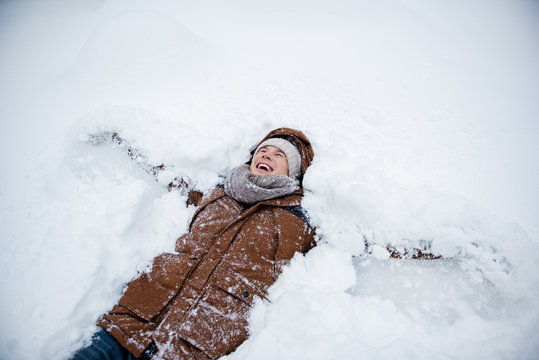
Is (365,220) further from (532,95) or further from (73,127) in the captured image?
(73,127)

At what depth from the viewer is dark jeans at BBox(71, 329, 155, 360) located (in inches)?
48.2

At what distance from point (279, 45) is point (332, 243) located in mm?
2947

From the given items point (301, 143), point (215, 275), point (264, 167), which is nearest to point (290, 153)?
point (301, 143)

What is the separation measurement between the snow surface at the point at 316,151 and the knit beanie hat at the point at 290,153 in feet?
0.68

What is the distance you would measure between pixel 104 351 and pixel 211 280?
27.0 inches

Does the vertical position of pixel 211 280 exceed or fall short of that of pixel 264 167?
it falls short

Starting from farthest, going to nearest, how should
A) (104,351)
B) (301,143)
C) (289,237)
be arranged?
1. (301,143)
2. (289,237)
3. (104,351)

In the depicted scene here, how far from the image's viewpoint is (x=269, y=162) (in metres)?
1.93

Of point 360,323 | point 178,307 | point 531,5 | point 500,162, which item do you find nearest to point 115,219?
point 178,307

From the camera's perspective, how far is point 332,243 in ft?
5.52

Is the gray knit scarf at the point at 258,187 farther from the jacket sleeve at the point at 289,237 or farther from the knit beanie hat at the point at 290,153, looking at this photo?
the knit beanie hat at the point at 290,153

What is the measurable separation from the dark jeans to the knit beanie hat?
1.65 m

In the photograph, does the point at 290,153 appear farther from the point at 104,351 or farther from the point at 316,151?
the point at 104,351

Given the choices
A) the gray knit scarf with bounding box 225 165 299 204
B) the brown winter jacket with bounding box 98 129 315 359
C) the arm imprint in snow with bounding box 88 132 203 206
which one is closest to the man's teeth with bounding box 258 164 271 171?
the gray knit scarf with bounding box 225 165 299 204
